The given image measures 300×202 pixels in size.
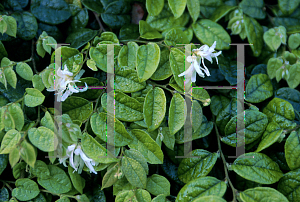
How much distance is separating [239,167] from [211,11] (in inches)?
25.6

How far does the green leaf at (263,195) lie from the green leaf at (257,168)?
0.04 metres

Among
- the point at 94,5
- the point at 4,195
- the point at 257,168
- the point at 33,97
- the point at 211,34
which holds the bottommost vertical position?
the point at 4,195

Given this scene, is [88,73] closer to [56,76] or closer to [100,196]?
[56,76]

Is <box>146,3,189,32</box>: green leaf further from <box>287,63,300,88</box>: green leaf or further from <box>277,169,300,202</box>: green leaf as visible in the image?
<box>277,169,300,202</box>: green leaf

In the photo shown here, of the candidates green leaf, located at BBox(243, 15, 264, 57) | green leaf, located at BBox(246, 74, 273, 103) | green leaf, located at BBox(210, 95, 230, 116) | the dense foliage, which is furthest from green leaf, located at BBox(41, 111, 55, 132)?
green leaf, located at BBox(243, 15, 264, 57)

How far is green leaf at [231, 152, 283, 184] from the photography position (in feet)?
2.49

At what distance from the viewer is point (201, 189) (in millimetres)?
727

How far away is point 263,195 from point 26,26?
3.17 feet

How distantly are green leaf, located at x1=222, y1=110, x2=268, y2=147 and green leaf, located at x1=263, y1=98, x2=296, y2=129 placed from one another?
2.4 inches

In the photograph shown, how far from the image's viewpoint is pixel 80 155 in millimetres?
739

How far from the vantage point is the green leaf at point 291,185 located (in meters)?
0.79

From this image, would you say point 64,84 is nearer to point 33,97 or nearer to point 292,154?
point 33,97

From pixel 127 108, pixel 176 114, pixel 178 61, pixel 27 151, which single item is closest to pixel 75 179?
pixel 27 151

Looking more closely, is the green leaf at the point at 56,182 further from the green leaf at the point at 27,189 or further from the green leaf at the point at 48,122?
the green leaf at the point at 48,122
